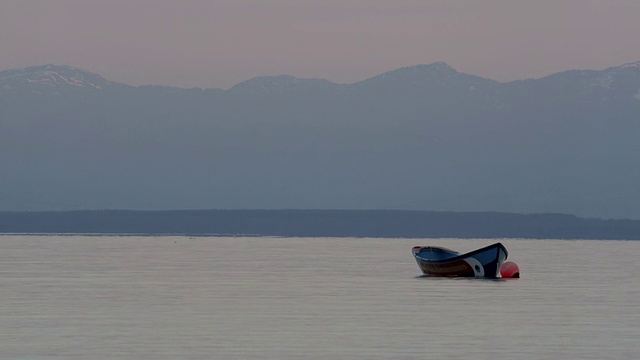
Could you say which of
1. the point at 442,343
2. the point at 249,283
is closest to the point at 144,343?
the point at 442,343

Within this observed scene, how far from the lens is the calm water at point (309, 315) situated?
4188cm

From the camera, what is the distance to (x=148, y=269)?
9312 centimetres

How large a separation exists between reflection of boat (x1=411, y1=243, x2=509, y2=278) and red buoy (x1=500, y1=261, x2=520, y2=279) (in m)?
0.38

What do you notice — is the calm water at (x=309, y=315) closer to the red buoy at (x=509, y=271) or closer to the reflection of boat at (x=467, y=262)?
the red buoy at (x=509, y=271)

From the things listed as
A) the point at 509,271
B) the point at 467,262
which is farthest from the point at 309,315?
the point at 467,262

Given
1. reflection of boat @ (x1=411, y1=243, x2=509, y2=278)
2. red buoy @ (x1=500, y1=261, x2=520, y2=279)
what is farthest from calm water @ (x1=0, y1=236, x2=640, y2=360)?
reflection of boat @ (x1=411, y1=243, x2=509, y2=278)

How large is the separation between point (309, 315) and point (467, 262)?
38.5 metres

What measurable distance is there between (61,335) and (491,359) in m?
14.2

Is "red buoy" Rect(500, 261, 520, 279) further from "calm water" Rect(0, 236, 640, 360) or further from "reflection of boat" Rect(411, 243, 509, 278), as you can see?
"calm water" Rect(0, 236, 640, 360)

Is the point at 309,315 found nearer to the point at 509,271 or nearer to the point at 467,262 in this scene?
the point at 509,271

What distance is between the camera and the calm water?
4188cm

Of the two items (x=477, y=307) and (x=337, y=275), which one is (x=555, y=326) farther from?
(x=337, y=275)

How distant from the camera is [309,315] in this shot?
175ft

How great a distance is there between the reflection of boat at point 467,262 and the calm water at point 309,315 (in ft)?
6.35
